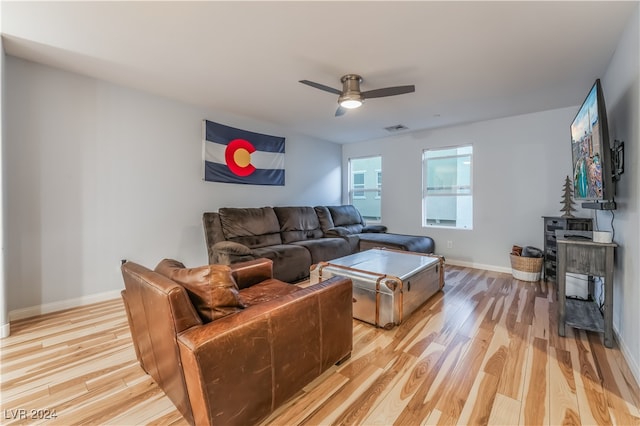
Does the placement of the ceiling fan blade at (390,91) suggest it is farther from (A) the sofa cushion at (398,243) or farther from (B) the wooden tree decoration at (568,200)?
(B) the wooden tree decoration at (568,200)

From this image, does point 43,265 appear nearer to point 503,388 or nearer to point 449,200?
point 503,388

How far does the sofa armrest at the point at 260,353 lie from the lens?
44.3 inches

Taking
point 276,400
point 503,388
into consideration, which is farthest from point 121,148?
point 503,388

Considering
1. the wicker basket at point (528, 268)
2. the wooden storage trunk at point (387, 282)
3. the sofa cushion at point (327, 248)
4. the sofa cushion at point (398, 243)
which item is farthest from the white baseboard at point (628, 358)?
the sofa cushion at point (327, 248)

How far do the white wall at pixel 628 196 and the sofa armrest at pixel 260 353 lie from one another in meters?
1.94

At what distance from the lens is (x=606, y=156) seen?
6.31ft

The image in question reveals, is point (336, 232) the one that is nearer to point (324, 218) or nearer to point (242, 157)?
point (324, 218)

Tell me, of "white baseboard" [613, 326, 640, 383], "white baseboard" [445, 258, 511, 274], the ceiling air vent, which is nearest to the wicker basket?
"white baseboard" [445, 258, 511, 274]

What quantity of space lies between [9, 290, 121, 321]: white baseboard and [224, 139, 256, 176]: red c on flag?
2.10 meters

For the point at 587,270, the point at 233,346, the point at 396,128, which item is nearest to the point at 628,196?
the point at 587,270

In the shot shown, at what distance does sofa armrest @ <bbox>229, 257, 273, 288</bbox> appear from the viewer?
224 centimetres

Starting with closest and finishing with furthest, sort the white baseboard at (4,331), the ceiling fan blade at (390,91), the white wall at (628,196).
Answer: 1. the white wall at (628,196)
2. the white baseboard at (4,331)
3. the ceiling fan blade at (390,91)

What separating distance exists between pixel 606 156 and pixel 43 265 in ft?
15.8

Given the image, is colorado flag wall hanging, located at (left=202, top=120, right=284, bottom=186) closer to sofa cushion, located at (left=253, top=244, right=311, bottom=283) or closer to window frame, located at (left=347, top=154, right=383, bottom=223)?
sofa cushion, located at (left=253, top=244, right=311, bottom=283)
